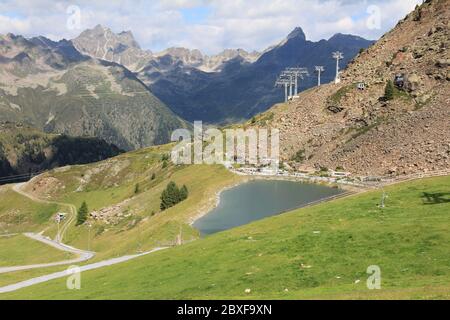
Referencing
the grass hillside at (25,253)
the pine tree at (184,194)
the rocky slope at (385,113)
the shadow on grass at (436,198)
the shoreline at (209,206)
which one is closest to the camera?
the shadow on grass at (436,198)

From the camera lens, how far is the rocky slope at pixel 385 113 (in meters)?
97.2

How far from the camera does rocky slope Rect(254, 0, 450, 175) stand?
Result: 97.2m

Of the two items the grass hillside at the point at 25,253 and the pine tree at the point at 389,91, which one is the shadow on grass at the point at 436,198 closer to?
the pine tree at the point at 389,91

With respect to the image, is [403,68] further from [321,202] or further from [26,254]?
[26,254]

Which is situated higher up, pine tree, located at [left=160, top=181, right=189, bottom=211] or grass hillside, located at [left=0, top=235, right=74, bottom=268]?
pine tree, located at [left=160, top=181, right=189, bottom=211]

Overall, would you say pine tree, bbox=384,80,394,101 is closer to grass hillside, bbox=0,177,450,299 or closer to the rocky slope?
the rocky slope

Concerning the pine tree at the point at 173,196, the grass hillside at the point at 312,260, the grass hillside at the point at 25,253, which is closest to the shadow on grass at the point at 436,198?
the grass hillside at the point at 312,260

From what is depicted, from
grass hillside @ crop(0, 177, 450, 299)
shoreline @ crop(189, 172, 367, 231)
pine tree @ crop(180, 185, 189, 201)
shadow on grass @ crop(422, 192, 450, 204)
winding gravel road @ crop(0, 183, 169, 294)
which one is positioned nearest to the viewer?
grass hillside @ crop(0, 177, 450, 299)

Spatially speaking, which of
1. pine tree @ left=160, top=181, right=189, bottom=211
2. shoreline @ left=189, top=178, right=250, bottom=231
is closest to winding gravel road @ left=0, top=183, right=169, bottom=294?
shoreline @ left=189, top=178, right=250, bottom=231

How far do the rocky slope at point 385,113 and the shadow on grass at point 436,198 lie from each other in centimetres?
2548

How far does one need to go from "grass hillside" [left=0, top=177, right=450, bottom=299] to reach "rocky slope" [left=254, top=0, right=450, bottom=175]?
1184 inches

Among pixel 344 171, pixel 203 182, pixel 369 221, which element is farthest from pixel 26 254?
pixel 369 221

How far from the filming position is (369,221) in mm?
55094

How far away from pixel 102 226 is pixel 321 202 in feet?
A: 280
